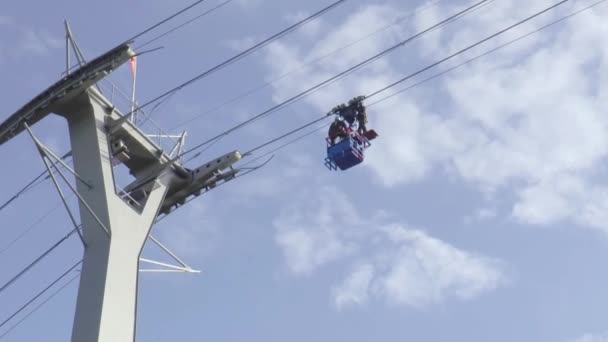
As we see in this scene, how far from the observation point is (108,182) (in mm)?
21719

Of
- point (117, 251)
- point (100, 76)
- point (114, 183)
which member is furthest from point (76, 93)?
point (117, 251)

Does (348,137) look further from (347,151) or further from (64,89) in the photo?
(64,89)

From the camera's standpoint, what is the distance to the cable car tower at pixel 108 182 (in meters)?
19.8

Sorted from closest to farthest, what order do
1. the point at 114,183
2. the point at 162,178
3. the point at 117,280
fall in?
the point at 117,280
the point at 114,183
the point at 162,178

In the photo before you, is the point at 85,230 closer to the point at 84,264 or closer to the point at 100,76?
the point at 84,264

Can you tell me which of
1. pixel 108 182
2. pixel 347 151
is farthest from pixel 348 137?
pixel 108 182

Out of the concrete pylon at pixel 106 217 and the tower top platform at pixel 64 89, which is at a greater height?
the tower top platform at pixel 64 89

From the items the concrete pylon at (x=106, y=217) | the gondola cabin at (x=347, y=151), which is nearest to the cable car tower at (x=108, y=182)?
the concrete pylon at (x=106, y=217)

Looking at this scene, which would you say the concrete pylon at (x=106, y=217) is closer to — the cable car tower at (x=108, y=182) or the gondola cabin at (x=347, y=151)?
the cable car tower at (x=108, y=182)

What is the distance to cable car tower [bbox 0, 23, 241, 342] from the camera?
19.8 metres

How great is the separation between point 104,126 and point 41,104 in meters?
1.47

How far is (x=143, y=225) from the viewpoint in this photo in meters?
21.8

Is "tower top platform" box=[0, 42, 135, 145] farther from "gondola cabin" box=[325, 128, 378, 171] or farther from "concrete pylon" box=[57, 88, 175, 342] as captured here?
"gondola cabin" box=[325, 128, 378, 171]

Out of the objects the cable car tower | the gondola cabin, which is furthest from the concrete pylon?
the gondola cabin
